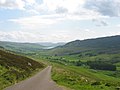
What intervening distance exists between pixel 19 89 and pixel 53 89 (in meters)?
4.72

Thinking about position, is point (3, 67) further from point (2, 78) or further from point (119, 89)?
point (119, 89)

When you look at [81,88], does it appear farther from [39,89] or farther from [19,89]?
[19,89]

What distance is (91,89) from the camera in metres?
40.2

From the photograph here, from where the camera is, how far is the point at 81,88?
138 ft

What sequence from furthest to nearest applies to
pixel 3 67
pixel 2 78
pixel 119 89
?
pixel 3 67
pixel 2 78
pixel 119 89

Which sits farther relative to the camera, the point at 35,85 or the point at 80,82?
the point at 80,82

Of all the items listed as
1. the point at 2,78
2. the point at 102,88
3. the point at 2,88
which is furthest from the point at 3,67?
the point at 102,88

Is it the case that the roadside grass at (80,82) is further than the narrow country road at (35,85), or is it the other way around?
the roadside grass at (80,82)

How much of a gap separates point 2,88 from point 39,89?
17.8 feet

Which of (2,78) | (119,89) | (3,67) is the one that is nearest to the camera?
(119,89)

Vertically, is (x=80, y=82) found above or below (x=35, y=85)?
below

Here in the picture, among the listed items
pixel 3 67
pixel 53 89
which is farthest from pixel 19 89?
pixel 3 67

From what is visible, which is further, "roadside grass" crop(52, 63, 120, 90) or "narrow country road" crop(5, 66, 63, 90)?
"roadside grass" crop(52, 63, 120, 90)

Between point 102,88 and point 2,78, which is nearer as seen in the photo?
point 102,88
